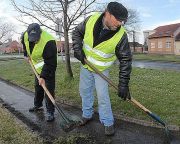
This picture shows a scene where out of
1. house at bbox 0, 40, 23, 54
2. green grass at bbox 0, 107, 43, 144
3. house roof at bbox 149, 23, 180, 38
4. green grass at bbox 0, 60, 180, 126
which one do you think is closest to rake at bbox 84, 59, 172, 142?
green grass at bbox 0, 60, 180, 126

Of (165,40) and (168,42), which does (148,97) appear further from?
(165,40)

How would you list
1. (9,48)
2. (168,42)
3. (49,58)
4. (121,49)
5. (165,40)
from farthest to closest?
(9,48) < (165,40) < (168,42) < (49,58) < (121,49)

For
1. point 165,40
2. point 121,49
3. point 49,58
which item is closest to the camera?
point 121,49

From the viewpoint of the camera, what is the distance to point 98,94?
5.98 meters

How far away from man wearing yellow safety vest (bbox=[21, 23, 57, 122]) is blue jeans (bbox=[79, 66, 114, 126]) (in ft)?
2.22

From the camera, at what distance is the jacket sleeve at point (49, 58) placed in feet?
21.6

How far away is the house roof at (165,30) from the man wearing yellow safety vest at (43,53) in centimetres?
5322

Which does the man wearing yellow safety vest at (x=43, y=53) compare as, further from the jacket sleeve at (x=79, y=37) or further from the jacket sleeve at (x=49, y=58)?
the jacket sleeve at (x=79, y=37)

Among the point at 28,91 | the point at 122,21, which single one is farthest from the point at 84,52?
the point at 28,91

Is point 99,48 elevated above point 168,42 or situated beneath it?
elevated above

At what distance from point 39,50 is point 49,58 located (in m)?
0.25

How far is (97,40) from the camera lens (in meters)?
5.80

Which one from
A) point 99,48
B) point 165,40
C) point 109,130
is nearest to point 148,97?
point 109,130

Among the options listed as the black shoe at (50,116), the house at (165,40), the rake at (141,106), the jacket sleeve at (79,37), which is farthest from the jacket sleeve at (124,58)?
the house at (165,40)
